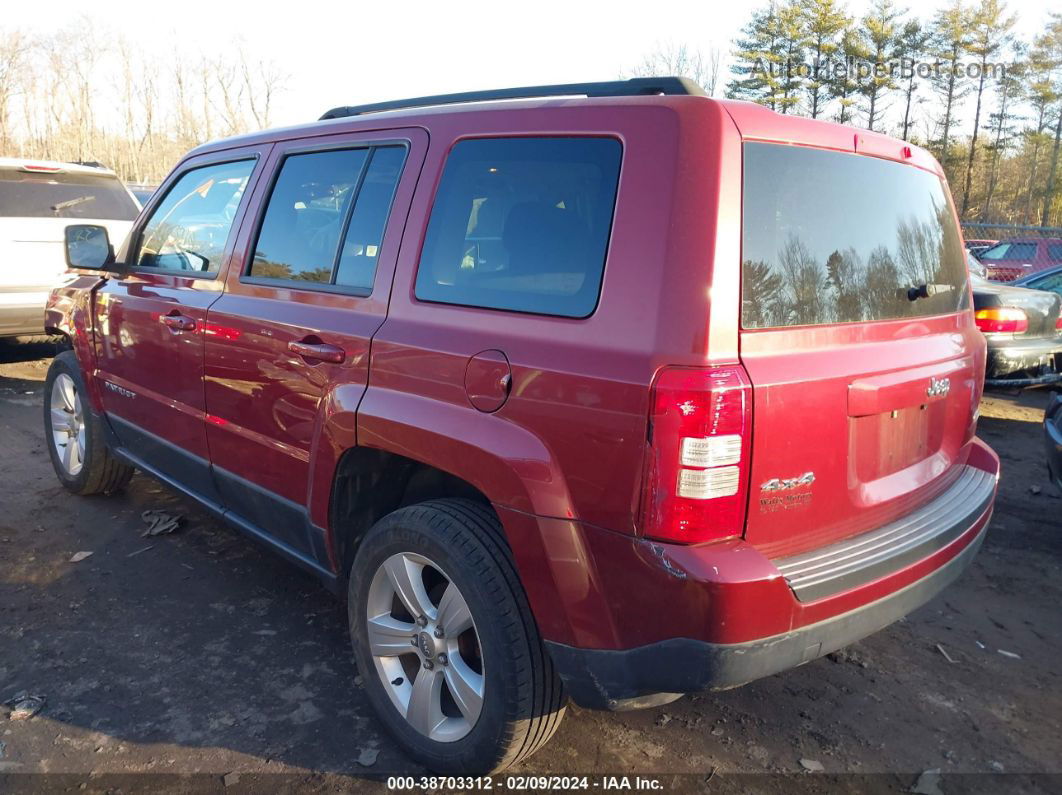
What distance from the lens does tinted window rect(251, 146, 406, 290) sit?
106 inches

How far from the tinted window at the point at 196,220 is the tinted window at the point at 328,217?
13.0 inches

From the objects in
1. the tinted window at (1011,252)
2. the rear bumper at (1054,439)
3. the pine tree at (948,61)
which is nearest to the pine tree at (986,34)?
the pine tree at (948,61)

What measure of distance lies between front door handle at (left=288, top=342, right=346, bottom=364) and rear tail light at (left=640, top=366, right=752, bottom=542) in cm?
123

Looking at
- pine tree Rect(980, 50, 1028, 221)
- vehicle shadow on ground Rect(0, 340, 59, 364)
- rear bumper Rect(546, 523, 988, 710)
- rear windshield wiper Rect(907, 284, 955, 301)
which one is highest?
pine tree Rect(980, 50, 1028, 221)

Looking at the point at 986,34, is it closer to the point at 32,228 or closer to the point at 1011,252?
the point at 1011,252

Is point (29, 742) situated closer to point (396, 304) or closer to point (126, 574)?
point (126, 574)

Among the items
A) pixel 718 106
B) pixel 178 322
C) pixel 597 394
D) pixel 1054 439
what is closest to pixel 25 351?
pixel 178 322

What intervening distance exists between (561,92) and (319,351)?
115 cm

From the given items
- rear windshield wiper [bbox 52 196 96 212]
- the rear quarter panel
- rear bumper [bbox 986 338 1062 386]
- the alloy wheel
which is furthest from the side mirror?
rear bumper [bbox 986 338 1062 386]

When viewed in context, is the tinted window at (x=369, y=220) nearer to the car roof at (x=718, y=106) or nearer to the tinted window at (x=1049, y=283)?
the car roof at (x=718, y=106)

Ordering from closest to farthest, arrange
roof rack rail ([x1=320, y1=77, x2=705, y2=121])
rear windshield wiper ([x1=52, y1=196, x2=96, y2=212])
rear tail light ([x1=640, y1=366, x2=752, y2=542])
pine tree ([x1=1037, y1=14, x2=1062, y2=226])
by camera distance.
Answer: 1. rear tail light ([x1=640, y1=366, x2=752, y2=542])
2. roof rack rail ([x1=320, y1=77, x2=705, y2=121])
3. rear windshield wiper ([x1=52, y1=196, x2=96, y2=212])
4. pine tree ([x1=1037, y1=14, x2=1062, y2=226])

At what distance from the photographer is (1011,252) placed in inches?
625

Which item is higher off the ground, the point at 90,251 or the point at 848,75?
the point at 848,75

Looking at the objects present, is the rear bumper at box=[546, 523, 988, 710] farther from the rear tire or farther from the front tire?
the rear tire
